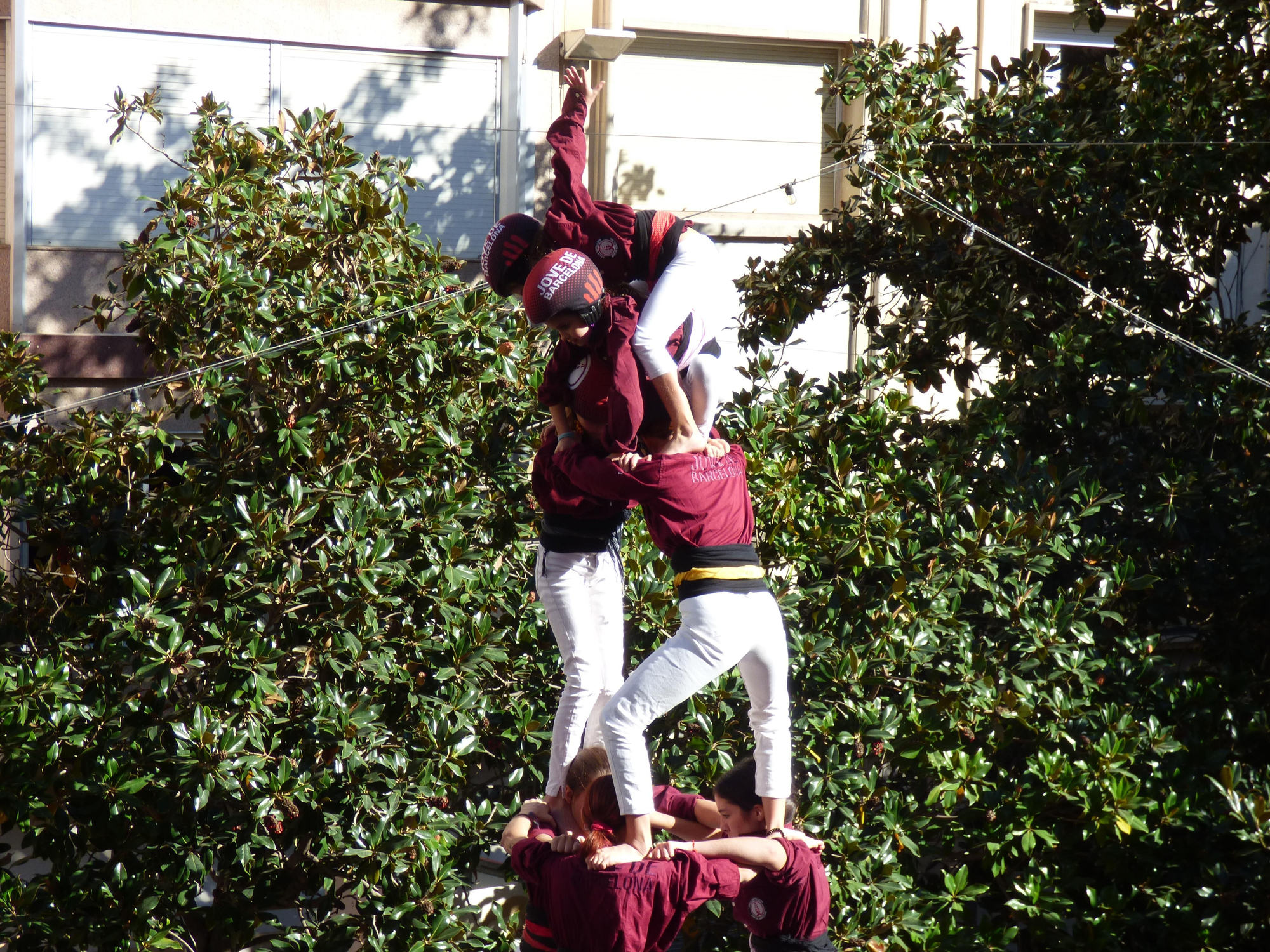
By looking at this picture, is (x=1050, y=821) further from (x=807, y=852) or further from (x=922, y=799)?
(x=807, y=852)

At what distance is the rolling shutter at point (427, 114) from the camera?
9.78 metres

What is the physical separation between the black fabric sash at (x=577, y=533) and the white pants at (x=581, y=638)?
26 millimetres

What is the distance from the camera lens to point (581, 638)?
4.46m

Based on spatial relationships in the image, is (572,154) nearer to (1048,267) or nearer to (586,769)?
(586,769)

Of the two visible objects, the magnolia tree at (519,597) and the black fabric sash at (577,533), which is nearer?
the black fabric sash at (577,533)

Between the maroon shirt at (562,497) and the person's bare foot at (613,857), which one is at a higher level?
the maroon shirt at (562,497)

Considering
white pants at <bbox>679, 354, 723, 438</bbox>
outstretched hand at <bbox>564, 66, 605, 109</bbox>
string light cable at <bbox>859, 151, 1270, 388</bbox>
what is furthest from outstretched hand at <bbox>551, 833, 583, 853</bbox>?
string light cable at <bbox>859, 151, 1270, 388</bbox>

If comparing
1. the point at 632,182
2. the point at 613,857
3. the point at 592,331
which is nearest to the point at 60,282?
the point at 632,182

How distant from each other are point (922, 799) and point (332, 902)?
2.48 m

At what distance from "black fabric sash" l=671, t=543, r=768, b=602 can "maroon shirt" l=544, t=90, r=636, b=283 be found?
1051mm

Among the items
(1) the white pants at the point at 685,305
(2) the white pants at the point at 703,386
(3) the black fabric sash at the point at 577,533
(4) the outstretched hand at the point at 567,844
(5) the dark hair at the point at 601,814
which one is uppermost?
(1) the white pants at the point at 685,305

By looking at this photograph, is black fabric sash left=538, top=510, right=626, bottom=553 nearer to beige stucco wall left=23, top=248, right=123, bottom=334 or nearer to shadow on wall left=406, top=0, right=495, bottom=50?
beige stucco wall left=23, top=248, right=123, bottom=334

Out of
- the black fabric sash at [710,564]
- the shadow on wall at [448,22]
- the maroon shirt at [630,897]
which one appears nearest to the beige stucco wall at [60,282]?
the shadow on wall at [448,22]

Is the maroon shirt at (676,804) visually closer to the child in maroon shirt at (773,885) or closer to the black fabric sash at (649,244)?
the child in maroon shirt at (773,885)
